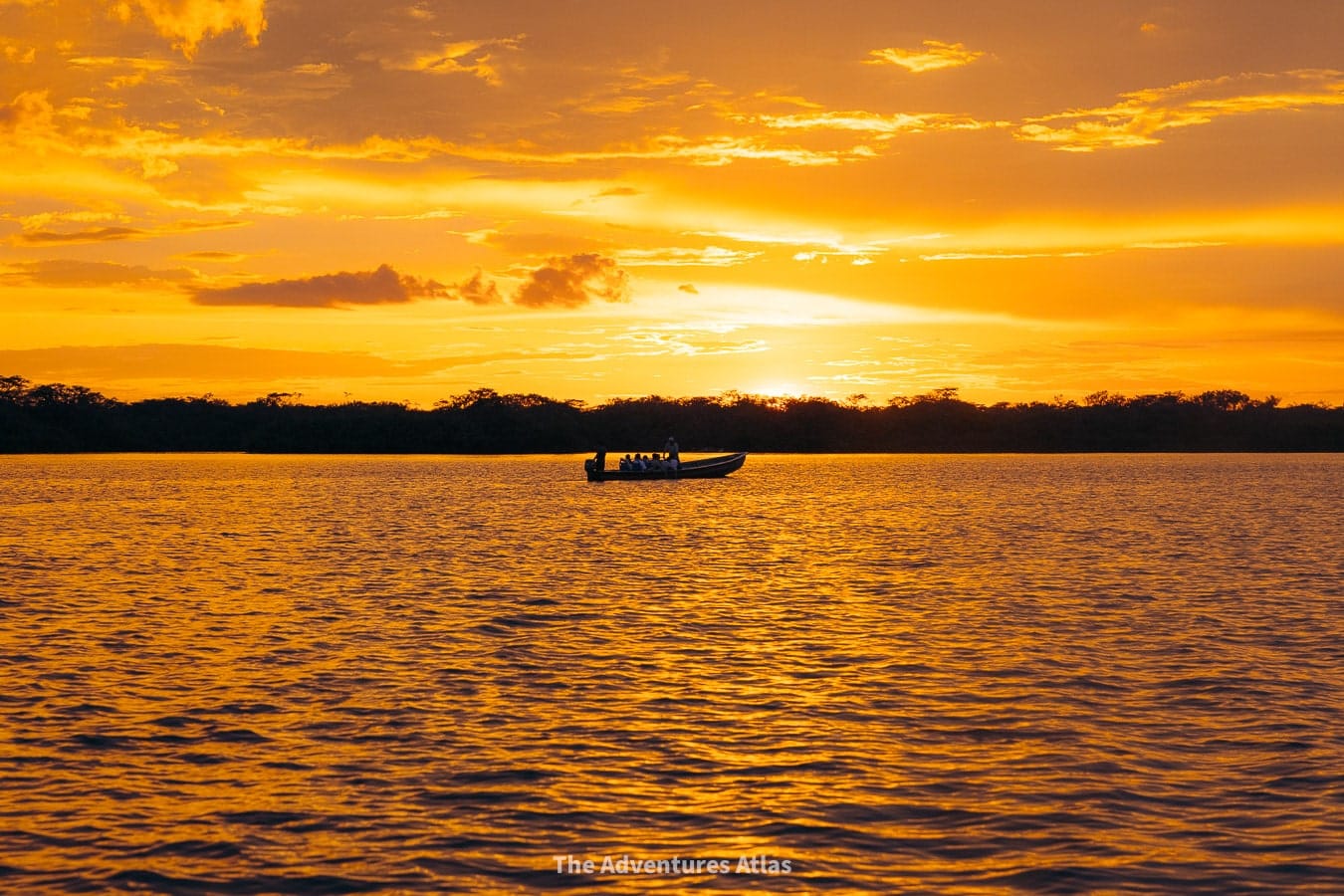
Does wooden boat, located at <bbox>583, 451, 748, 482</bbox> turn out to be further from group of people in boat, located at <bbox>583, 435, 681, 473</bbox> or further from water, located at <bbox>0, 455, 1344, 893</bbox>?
water, located at <bbox>0, 455, 1344, 893</bbox>

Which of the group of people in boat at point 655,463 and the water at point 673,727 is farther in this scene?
the group of people in boat at point 655,463

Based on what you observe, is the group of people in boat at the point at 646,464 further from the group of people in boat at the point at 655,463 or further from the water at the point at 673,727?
the water at the point at 673,727

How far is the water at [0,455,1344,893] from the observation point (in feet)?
41.3

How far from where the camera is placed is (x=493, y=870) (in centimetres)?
1226

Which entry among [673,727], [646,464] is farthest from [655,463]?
[673,727]

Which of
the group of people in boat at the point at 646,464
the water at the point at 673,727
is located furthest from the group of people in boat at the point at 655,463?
the water at the point at 673,727

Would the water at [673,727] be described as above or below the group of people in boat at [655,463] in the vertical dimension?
below

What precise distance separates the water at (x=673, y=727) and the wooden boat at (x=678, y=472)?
215ft

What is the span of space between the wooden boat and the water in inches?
2581

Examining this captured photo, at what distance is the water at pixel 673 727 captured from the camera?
12602 millimetres

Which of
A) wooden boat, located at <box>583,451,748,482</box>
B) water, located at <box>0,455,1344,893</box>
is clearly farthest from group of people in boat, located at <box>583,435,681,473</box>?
water, located at <box>0,455,1344,893</box>

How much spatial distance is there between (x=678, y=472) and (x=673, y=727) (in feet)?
317

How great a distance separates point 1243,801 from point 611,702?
9858 mm

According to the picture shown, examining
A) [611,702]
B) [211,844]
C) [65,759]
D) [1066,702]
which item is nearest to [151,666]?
[65,759]
